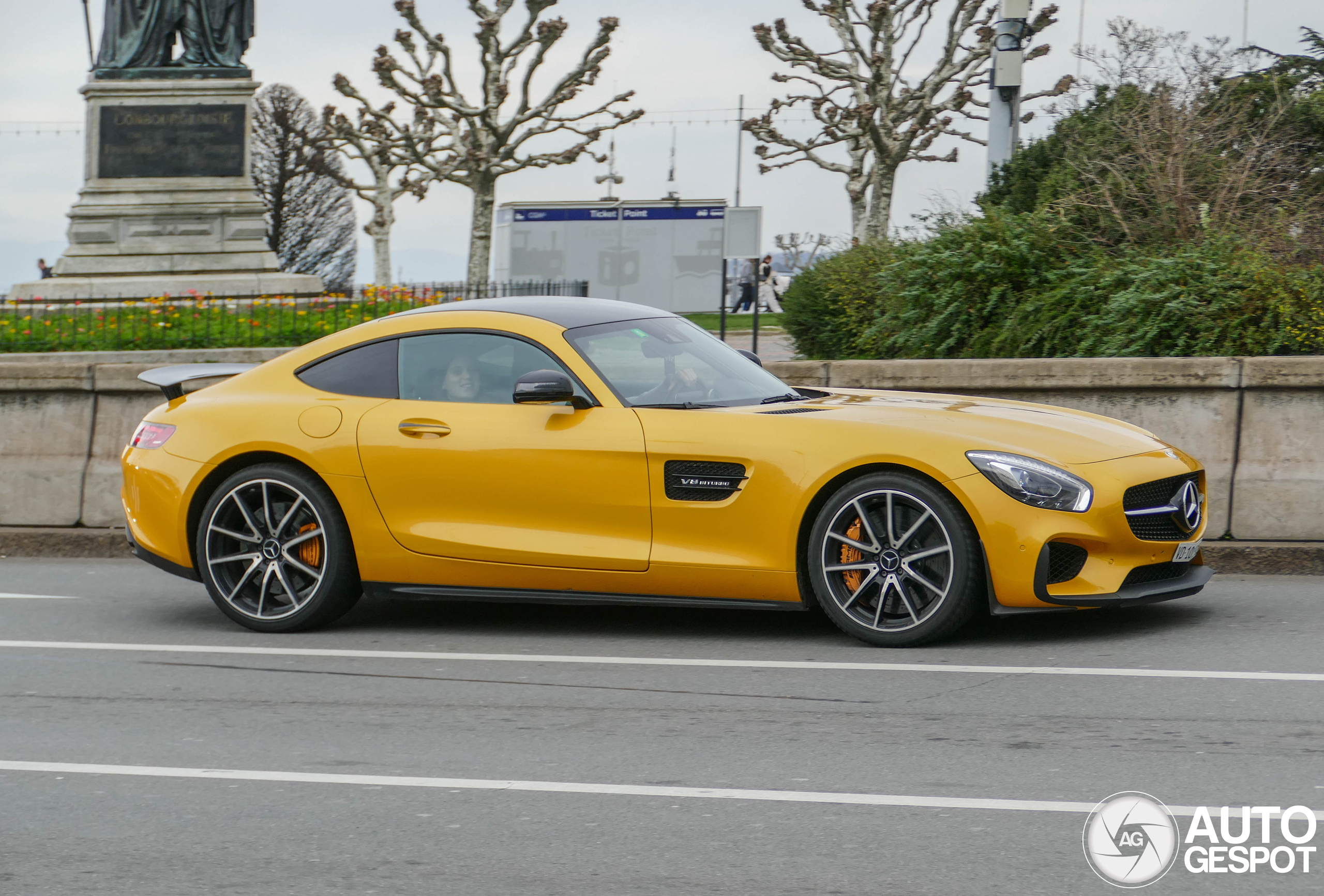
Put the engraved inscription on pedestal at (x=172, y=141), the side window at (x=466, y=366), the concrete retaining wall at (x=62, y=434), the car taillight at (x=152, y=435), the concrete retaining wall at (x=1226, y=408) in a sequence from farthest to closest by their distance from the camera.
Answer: the engraved inscription on pedestal at (x=172, y=141)
the concrete retaining wall at (x=62, y=434)
the concrete retaining wall at (x=1226, y=408)
the car taillight at (x=152, y=435)
the side window at (x=466, y=366)

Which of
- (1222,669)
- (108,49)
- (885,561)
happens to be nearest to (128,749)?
(885,561)

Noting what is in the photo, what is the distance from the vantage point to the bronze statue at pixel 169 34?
2617 centimetres

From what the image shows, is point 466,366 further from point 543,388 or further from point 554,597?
point 554,597

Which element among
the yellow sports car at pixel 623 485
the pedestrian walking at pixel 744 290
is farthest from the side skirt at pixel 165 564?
the pedestrian walking at pixel 744 290

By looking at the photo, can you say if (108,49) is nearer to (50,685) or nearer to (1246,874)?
(50,685)

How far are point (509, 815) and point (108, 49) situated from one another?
83.7 ft

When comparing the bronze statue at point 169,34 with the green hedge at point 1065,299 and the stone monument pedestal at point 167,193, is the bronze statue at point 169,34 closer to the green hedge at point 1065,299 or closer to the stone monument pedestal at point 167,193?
the stone monument pedestal at point 167,193

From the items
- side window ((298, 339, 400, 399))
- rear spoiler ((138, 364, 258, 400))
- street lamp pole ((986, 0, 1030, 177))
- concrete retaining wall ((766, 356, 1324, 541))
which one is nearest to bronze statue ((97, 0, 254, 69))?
street lamp pole ((986, 0, 1030, 177))

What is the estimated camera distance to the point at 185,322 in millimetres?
17672

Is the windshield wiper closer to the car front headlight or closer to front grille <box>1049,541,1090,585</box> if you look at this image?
the car front headlight

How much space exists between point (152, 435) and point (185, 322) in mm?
10994

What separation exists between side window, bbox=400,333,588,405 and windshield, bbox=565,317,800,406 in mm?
227

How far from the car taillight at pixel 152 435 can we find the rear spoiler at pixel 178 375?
0.54ft

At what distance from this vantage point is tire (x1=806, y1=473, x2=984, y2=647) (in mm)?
5867
